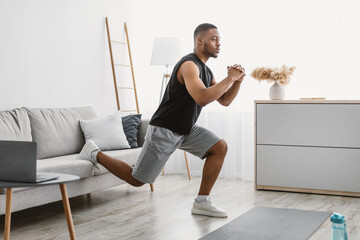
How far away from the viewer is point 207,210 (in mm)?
3289

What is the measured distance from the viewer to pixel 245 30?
5.07 meters

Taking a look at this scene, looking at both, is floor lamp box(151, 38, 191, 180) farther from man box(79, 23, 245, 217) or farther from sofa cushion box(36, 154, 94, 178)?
sofa cushion box(36, 154, 94, 178)

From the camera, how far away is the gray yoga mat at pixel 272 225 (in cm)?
277

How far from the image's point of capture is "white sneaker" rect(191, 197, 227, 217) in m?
3.26

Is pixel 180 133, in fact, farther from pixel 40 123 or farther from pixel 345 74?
pixel 345 74

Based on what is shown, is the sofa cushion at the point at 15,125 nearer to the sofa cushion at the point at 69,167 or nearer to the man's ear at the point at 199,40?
the sofa cushion at the point at 69,167

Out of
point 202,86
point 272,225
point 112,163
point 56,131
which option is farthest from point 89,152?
point 272,225

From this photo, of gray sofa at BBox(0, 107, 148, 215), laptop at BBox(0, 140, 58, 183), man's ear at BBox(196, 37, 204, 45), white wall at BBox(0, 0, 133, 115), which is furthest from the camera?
white wall at BBox(0, 0, 133, 115)

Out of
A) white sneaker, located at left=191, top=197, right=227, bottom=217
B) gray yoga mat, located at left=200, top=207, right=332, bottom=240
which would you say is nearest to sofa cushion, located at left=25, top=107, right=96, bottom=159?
white sneaker, located at left=191, top=197, right=227, bottom=217

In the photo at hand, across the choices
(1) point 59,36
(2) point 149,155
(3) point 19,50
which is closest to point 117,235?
(2) point 149,155

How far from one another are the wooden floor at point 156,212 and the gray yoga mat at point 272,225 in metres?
0.07

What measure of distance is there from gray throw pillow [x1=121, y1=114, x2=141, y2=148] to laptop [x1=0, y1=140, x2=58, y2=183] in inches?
79.1

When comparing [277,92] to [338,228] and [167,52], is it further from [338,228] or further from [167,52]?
[338,228]

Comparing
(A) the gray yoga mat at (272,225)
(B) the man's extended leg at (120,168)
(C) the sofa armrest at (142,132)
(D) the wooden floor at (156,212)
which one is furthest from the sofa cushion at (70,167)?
(A) the gray yoga mat at (272,225)
